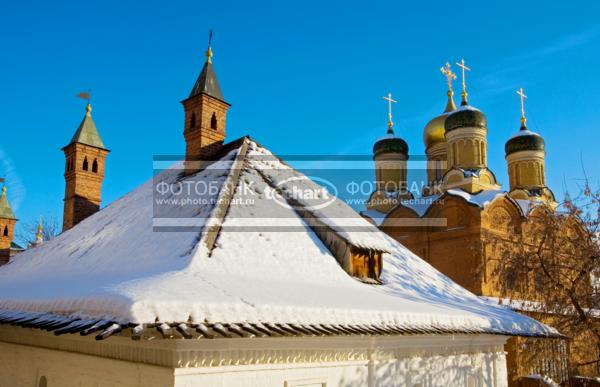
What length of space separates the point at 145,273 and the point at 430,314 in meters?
4.03

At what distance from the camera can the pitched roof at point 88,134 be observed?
16003 mm

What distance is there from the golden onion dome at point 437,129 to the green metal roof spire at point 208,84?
65.2 feet

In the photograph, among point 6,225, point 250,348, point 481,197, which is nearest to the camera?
point 250,348

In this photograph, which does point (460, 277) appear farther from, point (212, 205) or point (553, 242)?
point (212, 205)

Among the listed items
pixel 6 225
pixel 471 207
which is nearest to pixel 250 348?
pixel 471 207

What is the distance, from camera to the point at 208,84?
12.3m

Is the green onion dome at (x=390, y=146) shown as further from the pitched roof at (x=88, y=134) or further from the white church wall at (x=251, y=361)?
the white church wall at (x=251, y=361)

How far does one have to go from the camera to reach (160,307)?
5020 mm

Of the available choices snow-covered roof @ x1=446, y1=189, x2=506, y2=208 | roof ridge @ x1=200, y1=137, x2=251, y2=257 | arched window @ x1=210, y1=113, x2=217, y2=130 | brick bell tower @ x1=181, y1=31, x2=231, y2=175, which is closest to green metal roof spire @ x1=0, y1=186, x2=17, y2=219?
brick bell tower @ x1=181, y1=31, x2=231, y2=175

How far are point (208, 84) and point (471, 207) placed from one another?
11.6 meters

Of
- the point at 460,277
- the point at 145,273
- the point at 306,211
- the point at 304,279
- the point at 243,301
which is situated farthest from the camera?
the point at 460,277

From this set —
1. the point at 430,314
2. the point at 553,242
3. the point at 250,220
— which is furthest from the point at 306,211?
the point at 553,242

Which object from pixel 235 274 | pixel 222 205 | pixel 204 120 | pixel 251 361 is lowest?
pixel 251 361

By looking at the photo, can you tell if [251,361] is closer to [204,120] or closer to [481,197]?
[204,120]
